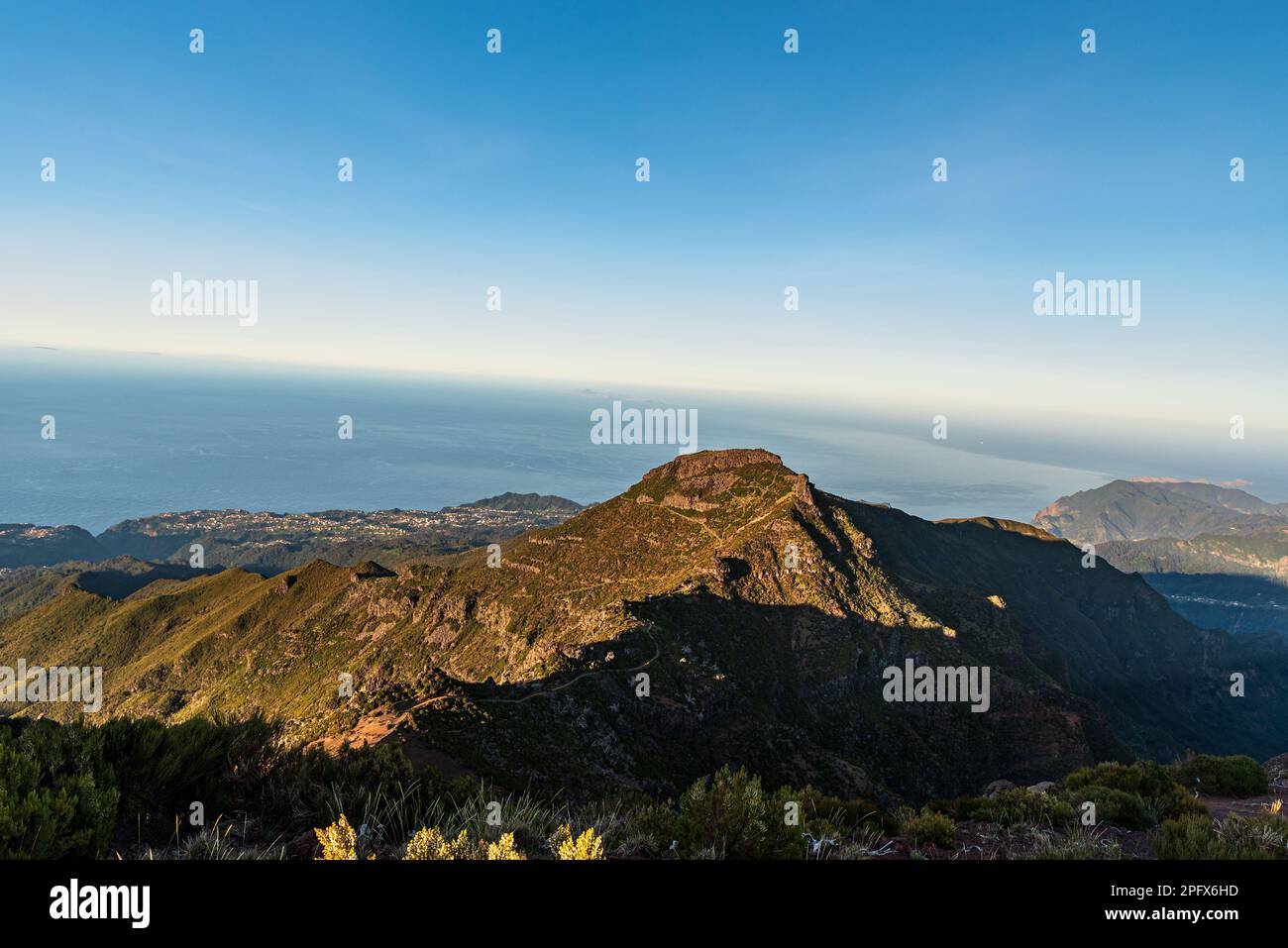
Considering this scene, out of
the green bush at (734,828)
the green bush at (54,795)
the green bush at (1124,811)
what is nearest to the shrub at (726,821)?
the green bush at (734,828)

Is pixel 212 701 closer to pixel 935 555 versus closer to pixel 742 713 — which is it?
pixel 742 713

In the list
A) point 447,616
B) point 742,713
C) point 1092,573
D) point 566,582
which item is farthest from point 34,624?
point 1092,573

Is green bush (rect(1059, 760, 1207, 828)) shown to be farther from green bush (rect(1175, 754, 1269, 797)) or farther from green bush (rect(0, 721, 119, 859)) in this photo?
green bush (rect(0, 721, 119, 859))

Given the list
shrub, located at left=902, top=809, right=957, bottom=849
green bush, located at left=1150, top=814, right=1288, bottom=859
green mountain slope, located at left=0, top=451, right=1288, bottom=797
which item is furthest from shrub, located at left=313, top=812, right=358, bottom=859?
green mountain slope, located at left=0, top=451, right=1288, bottom=797

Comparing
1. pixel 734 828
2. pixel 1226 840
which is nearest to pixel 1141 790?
pixel 1226 840

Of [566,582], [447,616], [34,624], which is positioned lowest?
[34,624]

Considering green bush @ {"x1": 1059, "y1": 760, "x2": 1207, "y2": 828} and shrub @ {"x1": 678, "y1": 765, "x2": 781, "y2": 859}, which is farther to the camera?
green bush @ {"x1": 1059, "y1": 760, "x2": 1207, "y2": 828}

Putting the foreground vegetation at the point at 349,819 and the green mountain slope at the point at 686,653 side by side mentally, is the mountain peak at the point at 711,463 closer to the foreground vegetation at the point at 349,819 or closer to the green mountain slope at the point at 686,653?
the green mountain slope at the point at 686,653
